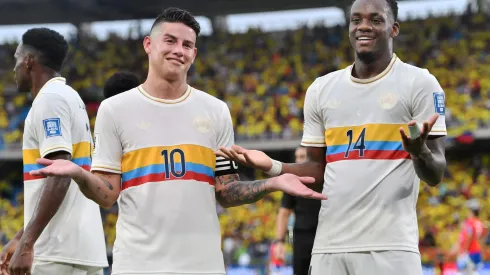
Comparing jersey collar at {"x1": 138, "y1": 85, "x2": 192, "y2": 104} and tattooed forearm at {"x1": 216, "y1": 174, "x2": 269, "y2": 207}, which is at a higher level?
jersey collar at {"x1": 138, "y1": 85, "x2": 192, "y2": 104}

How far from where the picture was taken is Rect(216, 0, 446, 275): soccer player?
450 cm

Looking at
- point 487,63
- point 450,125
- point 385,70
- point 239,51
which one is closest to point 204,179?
point 385,70

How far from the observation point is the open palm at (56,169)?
396 cm

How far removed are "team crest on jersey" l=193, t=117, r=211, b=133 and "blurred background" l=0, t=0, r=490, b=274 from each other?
13055mm

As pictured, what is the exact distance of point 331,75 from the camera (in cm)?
491

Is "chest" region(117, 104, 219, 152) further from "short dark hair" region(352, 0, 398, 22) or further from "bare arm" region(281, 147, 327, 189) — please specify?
"short dark hair" region(352, 0, 398, 22)

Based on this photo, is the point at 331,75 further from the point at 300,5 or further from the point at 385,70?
the point at 300,5

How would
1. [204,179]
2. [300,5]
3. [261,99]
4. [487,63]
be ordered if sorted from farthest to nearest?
[300,5]
[261,99]
[487,63]
[204,179]

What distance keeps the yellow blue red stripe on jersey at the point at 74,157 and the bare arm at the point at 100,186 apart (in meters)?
1.11

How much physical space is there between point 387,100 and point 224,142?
36.4 inches

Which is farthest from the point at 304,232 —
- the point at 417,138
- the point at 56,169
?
the point at 56,169

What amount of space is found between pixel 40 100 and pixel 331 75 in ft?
6.22

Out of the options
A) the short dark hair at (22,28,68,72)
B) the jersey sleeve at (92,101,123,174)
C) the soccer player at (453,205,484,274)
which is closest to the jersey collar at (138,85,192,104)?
the jersey sleeve at (92,101,123,174)

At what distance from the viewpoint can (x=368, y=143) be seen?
4.57 m
